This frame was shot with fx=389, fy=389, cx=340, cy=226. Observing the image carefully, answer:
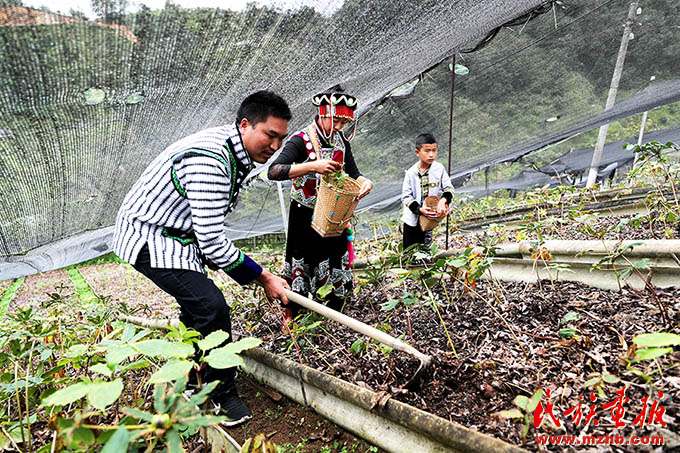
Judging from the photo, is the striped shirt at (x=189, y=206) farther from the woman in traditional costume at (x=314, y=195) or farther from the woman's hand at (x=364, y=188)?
the woman's hand at (x=364, y=188)

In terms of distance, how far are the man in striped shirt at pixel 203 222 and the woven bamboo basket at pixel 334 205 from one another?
15.4 inches

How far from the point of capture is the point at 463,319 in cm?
192

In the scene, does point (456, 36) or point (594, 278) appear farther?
point (456, 36)

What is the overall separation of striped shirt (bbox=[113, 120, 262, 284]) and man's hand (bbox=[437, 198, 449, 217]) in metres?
1.59

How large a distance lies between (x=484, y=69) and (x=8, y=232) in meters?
4.48

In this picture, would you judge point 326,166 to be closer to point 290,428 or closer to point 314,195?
point 314,195

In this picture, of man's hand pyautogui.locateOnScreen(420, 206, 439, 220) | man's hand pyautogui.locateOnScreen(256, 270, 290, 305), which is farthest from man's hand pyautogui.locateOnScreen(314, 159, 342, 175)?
man's hand pyautogui.locateOnScreen(420, 206, 439, 220)

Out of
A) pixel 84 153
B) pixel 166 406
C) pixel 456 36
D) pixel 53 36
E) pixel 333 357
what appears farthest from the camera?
pixel 456 36

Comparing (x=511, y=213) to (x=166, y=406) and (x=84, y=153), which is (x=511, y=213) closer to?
(x=84, y=153)

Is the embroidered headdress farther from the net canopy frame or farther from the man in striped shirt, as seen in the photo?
the man in striped shirt

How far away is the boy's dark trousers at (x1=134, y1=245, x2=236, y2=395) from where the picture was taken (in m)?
1.62

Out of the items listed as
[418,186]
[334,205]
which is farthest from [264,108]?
[418,186]

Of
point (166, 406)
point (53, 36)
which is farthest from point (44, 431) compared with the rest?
point (53, 36)

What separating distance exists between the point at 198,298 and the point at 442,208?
1.86 meters
